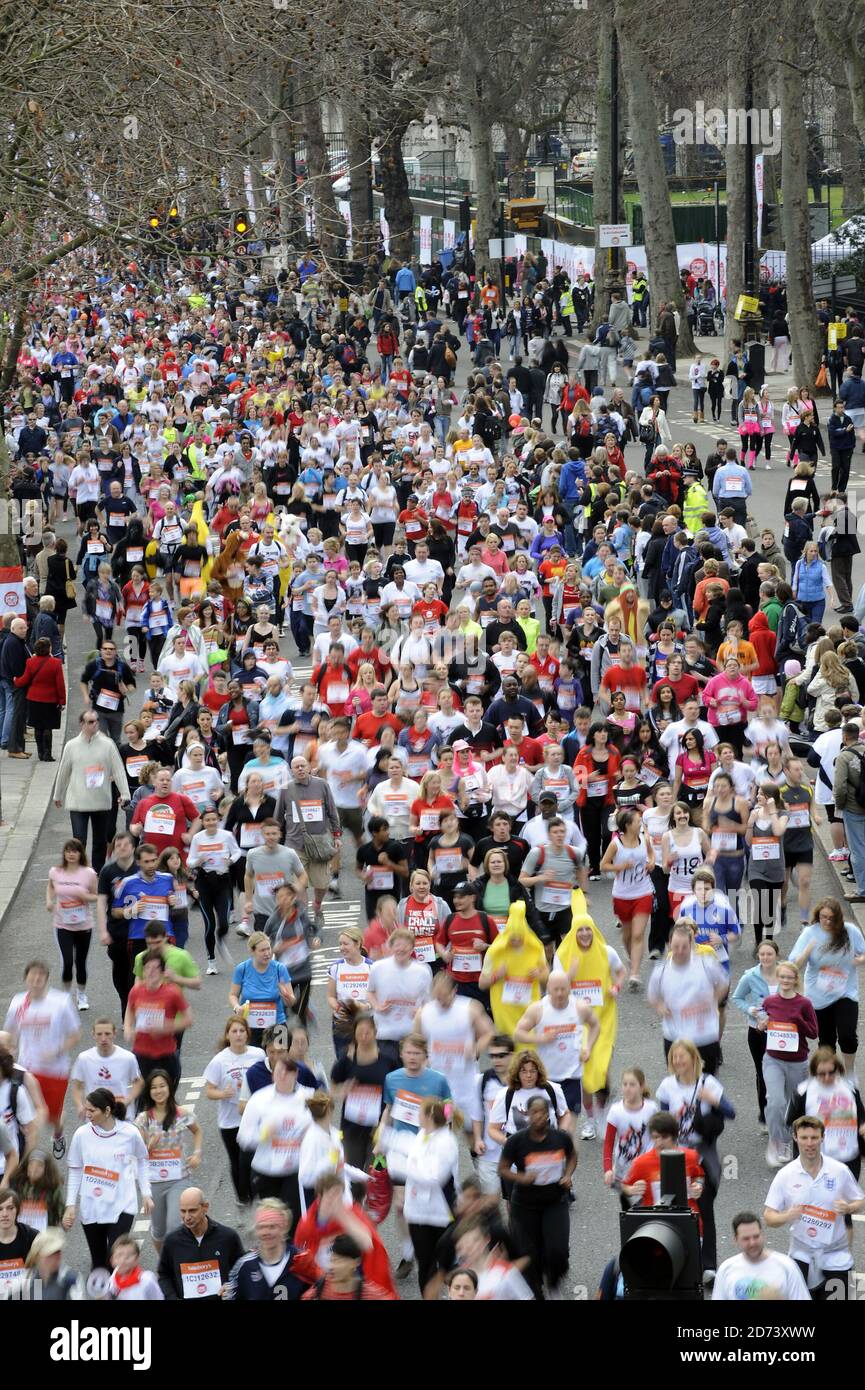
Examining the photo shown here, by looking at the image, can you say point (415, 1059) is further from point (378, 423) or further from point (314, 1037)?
point (378, 423)

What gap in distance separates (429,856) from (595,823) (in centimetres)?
219

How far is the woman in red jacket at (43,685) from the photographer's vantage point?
19.3 m

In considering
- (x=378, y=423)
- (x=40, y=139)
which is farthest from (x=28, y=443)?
(x=40, y=139)

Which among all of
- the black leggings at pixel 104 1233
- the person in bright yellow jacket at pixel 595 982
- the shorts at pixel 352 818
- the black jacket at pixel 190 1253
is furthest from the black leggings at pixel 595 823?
the black jacket at pixel 190 1253

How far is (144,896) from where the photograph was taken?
13.1 m

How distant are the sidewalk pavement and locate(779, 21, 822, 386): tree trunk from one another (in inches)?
719

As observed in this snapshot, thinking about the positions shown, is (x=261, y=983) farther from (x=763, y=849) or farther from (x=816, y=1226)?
(x=763, y=849)

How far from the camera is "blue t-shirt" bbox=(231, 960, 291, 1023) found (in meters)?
11.6

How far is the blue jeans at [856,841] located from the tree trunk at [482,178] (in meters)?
37.0

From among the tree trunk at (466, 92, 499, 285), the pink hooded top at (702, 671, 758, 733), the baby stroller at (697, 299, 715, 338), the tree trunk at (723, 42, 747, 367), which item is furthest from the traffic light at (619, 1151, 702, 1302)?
the tree trunk at (466, 92, 499, 285)

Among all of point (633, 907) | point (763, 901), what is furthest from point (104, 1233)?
point (763, 901)

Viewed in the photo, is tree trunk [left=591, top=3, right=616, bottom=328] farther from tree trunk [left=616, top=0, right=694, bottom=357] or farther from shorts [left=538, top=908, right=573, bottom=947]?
shorts [left=538, top=908, right=573, bottom=947]

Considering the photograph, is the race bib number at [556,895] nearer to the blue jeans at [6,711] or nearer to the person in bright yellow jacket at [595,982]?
the person in bright yellow jacket at [595,982]

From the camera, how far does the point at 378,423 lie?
31.3m
